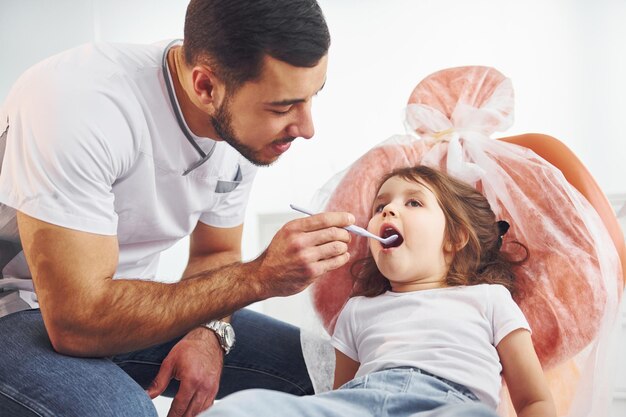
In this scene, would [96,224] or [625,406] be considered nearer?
[96,224]

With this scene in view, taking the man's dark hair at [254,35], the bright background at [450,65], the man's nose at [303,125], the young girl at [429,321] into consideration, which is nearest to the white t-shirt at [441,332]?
the young girl at [429,321]

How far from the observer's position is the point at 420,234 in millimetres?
1328

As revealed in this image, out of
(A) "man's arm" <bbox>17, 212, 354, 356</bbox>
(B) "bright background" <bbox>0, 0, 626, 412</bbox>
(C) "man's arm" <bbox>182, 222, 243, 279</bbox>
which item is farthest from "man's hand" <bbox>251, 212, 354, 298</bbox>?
(B) "bright background" <bbox>0, 0, 626, 412</bbox>

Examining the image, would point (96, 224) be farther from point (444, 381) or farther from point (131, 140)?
point (444, 381)

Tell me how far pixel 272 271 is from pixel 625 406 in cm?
154

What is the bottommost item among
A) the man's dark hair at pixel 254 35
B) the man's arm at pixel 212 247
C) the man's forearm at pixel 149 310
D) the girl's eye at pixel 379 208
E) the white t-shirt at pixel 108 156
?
the man's arm at pixel 212 247

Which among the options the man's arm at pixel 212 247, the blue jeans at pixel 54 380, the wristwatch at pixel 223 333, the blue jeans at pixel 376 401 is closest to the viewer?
the blue jeans at pixel 376 401

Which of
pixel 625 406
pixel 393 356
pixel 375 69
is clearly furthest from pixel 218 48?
pixel 625 406

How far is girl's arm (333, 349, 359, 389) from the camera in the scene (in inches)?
53.2

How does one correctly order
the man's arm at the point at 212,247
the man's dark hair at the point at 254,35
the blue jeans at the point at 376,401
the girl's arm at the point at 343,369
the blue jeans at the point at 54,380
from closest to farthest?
the blue jeans at the point at 376,401
the blue jeans at the point at 54,380
the man's dark hair at the point at 254,35
the girl's arm at the point at 343,369
the man's arm at the point at 212,247

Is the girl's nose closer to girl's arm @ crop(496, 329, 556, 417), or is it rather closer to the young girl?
the young girl

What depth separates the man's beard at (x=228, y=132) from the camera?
52.2 inches

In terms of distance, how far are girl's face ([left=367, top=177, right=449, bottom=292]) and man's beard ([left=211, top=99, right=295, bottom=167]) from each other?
233 mm

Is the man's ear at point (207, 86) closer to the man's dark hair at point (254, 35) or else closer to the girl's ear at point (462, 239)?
the man's dark hair at point (254, 35)
